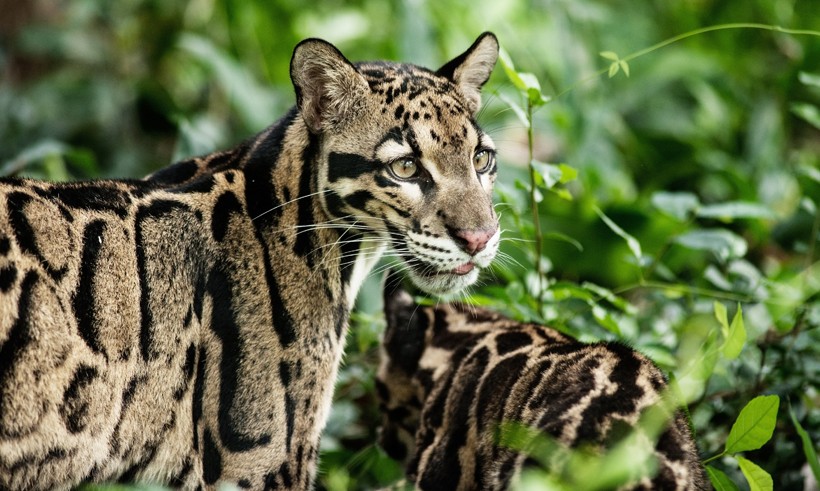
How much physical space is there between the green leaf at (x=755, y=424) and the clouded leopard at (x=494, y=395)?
0.60 ft

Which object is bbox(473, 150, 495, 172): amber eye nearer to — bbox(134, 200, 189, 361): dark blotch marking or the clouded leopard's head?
the clouded leopard's head

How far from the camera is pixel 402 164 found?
14.8 ft

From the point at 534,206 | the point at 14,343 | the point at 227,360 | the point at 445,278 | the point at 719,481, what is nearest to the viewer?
the point at 14,343

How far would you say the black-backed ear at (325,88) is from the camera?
177 inches

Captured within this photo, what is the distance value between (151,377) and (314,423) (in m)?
0.79

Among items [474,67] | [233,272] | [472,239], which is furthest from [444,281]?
[474,67]

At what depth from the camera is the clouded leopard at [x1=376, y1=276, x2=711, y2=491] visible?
377 centimetres

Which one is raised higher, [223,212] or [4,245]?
[4,245]

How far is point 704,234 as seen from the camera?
577 cm

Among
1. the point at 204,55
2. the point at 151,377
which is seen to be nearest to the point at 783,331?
the point at 151,377

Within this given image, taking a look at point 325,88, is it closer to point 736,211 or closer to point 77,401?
point 77,401

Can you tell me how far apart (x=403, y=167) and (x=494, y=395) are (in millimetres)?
1163

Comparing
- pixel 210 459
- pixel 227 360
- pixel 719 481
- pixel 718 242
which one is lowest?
pixel 719 481

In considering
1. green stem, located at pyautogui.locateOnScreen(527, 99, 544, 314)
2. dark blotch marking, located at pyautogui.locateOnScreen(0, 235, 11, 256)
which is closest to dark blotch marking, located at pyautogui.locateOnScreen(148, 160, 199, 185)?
dark blotch marking, located at pyautogui.locateOnScreen(0, 235, 11, 256)
